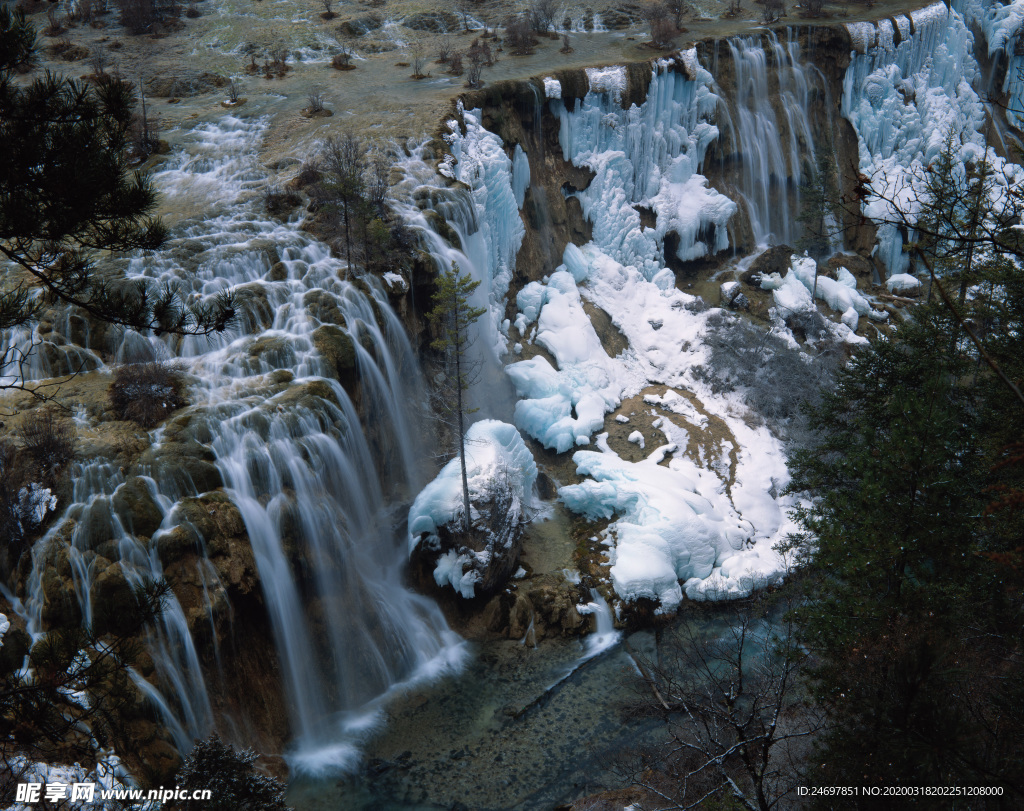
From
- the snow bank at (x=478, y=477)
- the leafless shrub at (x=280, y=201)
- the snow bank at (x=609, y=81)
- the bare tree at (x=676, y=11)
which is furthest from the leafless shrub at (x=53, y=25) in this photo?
the snow bank at (x=478, y=477)

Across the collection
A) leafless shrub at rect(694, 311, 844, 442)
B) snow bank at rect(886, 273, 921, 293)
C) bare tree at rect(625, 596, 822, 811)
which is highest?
snow bank at rect(886, 273, 921, 293)

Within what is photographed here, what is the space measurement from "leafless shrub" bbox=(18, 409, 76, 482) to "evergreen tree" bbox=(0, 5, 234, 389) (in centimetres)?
760

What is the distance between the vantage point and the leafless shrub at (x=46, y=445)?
12.4 m

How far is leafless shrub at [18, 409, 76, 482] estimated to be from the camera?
12422 mm

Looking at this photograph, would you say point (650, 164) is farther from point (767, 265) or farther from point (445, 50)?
point (445, 50)

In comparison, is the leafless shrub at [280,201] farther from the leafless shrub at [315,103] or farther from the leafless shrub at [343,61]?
the leafless shrub at [343,61]

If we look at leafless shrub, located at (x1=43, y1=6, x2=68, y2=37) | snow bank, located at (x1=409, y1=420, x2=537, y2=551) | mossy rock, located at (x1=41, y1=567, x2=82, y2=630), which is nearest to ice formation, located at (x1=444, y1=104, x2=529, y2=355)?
snow bank, located at (x1=409, y1=420, x2=537, y2=551)

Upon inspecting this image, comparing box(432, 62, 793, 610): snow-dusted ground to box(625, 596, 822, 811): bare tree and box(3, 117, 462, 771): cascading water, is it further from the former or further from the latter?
box(3, 117, 462, 771): cascading water

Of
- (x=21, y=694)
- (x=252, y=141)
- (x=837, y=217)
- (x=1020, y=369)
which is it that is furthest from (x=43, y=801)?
(x=837, y=217)

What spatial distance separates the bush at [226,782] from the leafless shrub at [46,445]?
5965mm

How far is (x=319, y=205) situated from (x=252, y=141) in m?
6.58

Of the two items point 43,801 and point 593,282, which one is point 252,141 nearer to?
point 593,282

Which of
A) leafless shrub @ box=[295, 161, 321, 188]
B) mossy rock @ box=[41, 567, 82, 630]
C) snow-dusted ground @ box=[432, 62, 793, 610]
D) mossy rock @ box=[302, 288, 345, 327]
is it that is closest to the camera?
mossy rock @ box=[41, 567, 82, 630]

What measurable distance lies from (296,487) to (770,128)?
95.2ft
